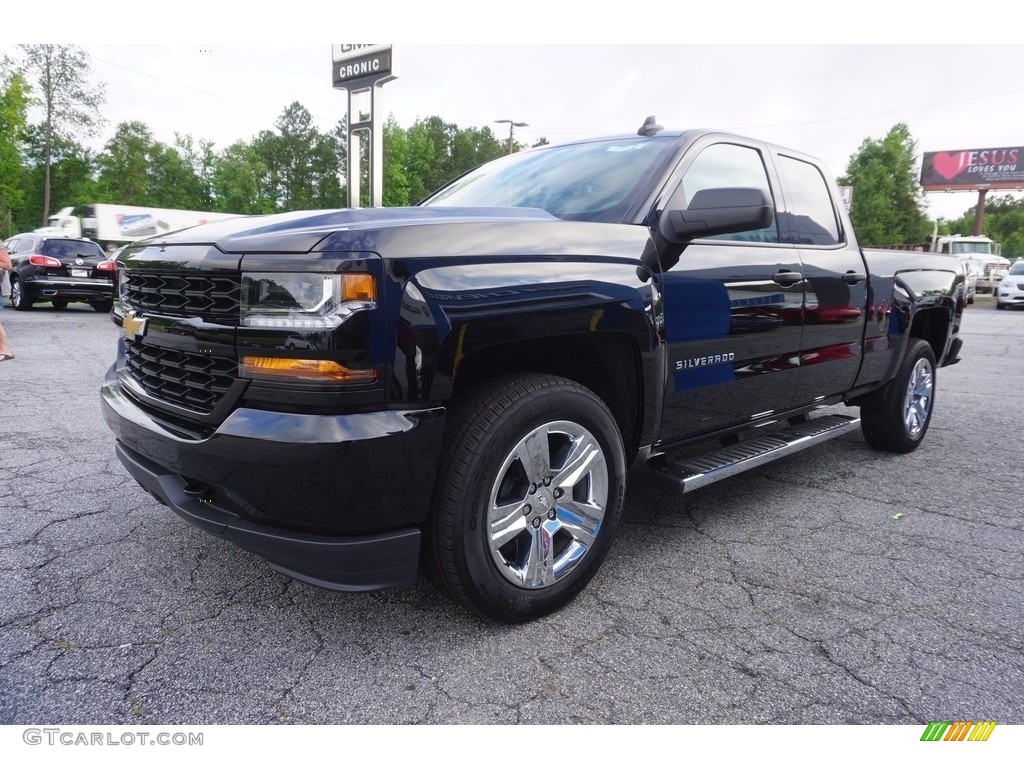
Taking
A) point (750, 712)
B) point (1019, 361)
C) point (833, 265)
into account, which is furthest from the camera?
point (1019, 361)

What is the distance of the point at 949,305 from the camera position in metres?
4.96

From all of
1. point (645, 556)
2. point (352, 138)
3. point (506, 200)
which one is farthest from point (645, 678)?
point (352, 138)

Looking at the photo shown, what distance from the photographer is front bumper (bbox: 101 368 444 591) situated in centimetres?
189

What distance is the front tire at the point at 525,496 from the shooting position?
2.12 m

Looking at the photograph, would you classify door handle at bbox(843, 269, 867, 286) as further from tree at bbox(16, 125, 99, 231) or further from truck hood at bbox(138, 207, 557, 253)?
tree at bbox(16, 125, 99, 231)

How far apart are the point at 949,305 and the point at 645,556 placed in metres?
3.48

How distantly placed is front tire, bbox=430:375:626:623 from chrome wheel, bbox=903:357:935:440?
9.93 ft

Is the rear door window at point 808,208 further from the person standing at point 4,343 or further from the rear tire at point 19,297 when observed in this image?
the rear tire at point 19,297

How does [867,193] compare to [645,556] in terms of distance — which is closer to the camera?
[645,556]

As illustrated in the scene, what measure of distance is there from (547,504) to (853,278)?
253cm

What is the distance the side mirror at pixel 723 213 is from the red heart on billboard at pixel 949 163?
61.6m

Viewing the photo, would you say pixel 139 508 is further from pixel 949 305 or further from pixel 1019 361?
pixel 1019 361

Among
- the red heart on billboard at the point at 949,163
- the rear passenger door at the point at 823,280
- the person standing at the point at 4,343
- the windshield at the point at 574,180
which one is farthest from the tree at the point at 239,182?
the rear passenger door at the point at 823,280

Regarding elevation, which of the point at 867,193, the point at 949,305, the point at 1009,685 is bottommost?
the point at 1009,685
